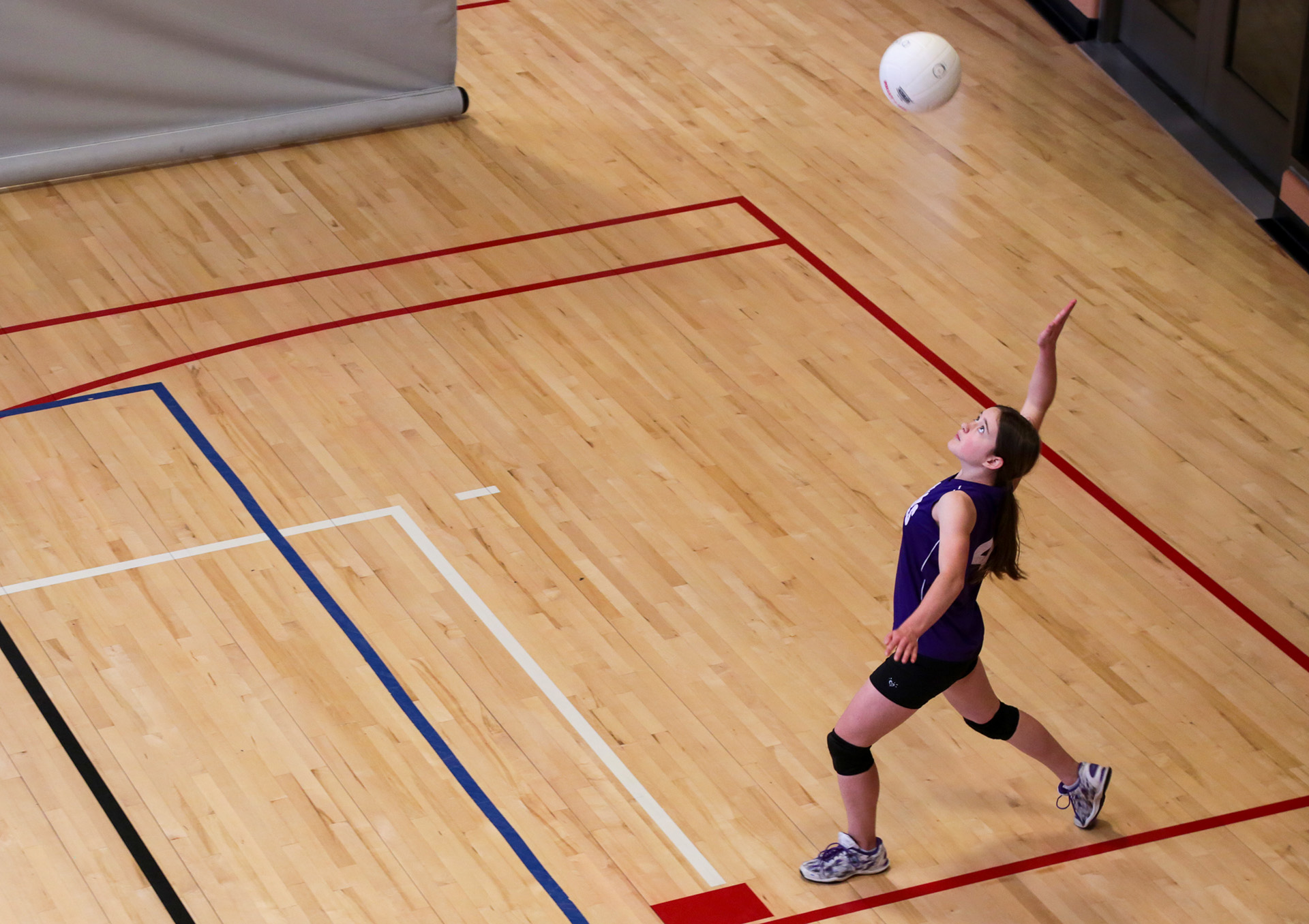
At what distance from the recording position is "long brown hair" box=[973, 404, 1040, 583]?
186 inches

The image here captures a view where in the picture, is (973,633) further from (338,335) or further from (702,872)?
(338,335)

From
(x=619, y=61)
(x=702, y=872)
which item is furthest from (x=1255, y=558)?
(x=619, y=61)

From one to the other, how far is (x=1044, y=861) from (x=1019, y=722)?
43 centimetres

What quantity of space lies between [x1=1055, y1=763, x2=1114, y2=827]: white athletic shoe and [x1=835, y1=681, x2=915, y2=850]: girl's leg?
2.00 feet

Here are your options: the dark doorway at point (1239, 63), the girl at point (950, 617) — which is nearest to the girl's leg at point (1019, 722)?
the girl at point (950, 617)

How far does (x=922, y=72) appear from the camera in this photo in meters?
7.48

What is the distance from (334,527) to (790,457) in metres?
1.68

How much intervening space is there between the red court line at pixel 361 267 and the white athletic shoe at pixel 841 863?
12.8ft

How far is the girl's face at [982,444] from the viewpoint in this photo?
473 centimetres

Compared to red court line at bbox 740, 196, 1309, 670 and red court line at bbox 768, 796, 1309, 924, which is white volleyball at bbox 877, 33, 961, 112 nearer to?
red court line at bbox 740, 196, 1309, 670

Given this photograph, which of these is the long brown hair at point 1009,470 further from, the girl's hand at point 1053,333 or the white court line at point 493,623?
the white court line at point 493,623

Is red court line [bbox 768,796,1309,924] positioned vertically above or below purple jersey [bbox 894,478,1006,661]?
below

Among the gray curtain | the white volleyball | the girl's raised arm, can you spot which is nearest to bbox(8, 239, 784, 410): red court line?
the white volleyball

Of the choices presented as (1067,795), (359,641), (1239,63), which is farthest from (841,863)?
(1239,63)
